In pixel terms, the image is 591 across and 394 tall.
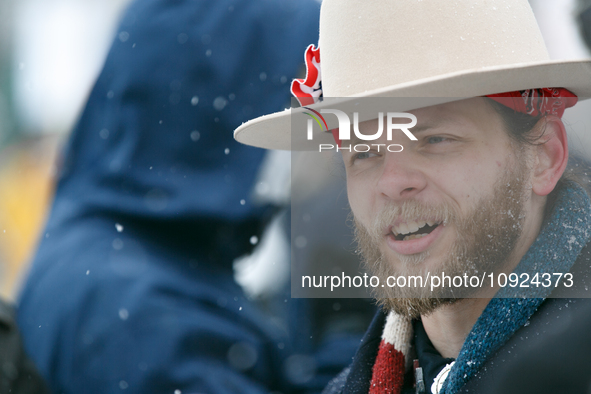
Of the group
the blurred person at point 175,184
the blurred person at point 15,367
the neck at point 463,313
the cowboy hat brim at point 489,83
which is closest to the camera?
the cowboy hat brim at point 489,83

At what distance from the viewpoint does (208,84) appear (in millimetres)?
1659

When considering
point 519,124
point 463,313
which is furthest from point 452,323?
point 519,124

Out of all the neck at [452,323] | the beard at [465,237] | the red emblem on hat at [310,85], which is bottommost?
the neck at [452,323]

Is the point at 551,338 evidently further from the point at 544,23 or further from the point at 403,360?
the point at 544,23

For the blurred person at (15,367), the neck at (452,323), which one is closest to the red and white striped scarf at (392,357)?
the neck at (452,323)

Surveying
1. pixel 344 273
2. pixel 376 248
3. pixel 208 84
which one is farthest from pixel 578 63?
pixel 208 84

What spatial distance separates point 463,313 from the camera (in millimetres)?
896

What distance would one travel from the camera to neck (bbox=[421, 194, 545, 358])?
0.83m

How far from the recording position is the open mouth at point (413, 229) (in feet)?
2.65

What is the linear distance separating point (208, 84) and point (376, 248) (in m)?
1.01

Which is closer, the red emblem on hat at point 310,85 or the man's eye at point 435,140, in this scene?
the man's eye at point 435,140

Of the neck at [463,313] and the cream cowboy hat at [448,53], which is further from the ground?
the cream cowboy hat at [448,53]

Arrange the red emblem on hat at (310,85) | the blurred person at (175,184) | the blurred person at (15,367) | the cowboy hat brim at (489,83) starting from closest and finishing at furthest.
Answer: the cowboy hat brim at (489,83)
the red emblem on hat at (310,85)
the blurred person at (15,367)
the blurred person at (175,184)

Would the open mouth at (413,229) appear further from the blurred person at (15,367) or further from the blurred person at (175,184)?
the blurred person at (15,367)
